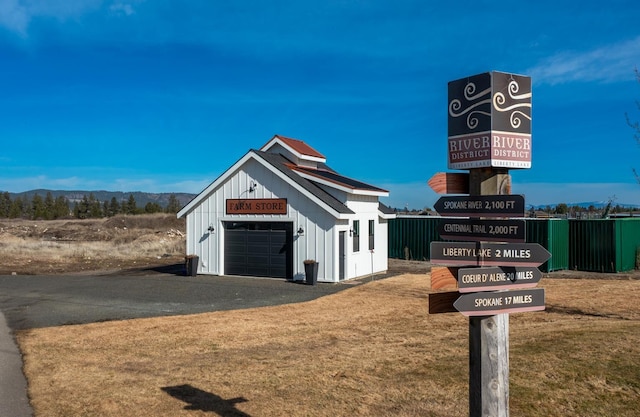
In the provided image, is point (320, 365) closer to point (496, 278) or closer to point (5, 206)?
point (496, 278)

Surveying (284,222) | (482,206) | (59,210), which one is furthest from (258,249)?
(59,210)

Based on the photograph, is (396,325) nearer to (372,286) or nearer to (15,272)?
(372,286)

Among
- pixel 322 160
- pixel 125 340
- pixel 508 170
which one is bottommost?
pixel 125 340

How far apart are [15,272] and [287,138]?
14.5 meters

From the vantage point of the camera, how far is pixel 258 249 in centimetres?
2272

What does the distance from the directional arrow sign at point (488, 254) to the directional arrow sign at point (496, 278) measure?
8 centimetres

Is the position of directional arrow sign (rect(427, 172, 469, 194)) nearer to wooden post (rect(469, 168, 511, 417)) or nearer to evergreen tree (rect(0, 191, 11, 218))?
wooden post (rect(469, 168, 511, 417))

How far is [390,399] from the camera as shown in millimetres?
6434

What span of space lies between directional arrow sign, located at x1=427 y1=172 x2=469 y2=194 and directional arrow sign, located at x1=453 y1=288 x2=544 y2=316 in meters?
0.96

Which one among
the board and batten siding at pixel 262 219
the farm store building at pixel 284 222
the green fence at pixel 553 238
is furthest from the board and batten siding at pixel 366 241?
the green fence at pixel 553 238

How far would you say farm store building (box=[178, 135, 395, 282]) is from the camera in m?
21.2

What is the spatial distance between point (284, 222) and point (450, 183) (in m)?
17.6

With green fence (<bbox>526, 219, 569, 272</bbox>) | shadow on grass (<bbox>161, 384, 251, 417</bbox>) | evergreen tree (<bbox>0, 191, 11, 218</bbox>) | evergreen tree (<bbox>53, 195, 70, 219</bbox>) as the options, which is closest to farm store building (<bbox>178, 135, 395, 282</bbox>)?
green fence (<bbox>526, 219, 569, 272</bbox>)

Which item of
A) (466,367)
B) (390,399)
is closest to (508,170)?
(390,399)
